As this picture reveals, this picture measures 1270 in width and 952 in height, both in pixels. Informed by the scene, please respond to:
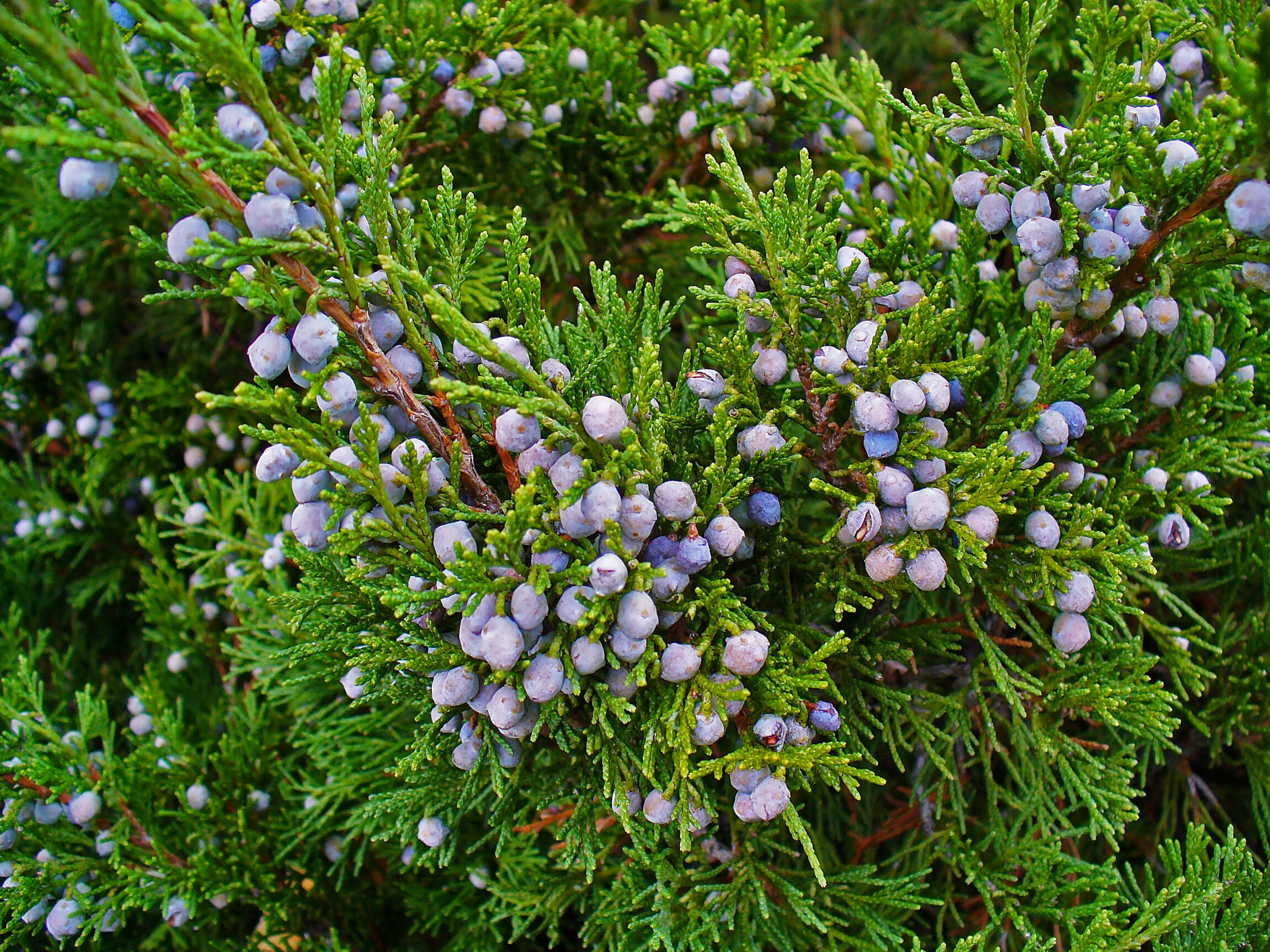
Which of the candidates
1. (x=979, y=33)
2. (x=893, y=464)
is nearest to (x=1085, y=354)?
(x=893, y=464)

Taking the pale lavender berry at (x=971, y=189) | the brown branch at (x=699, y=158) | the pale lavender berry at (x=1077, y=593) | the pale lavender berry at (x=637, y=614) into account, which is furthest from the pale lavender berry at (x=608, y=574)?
the brown branch at (x=699, y=158)

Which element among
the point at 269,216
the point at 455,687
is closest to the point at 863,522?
the point at 455,687

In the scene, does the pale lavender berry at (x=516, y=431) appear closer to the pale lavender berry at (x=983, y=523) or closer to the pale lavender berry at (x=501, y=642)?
the pale lavender berry at (x=501, y=642)

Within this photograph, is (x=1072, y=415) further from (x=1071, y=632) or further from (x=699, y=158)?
(x=699, y=158)

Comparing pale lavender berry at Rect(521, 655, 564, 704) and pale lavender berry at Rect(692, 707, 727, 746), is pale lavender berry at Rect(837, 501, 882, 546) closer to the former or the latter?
pale lavender berry at Rect(692, 707, 727, 746)

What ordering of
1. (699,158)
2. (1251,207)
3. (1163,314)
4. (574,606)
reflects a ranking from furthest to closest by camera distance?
(699,158) < (1163,314) < (574,606) < (1251,207)

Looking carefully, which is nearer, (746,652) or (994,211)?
(746,652)

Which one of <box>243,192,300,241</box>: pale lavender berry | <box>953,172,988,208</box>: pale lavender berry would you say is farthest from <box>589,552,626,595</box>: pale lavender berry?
<box>953,172,988,208</box>: pale lavender berry
